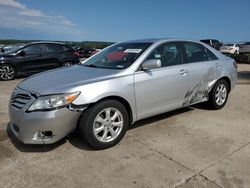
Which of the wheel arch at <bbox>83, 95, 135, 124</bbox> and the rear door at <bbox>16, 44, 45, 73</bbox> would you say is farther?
the rear door at <bbox>16, 44, 45, 73</bbox>

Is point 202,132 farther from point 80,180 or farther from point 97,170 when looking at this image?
point 80,180

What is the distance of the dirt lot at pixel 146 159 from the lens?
2730mm

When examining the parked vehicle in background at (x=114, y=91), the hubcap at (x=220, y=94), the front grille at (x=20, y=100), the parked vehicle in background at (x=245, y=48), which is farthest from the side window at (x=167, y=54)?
the parked vehicle in background at (x=245, y=48)

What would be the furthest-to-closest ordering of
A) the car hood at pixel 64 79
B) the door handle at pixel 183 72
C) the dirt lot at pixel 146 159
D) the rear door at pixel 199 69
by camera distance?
1. the rear door at pixel 199 69
2. the door handle at pixel 183 72
3. the car hood at pixel 64 79
4. the dirt lot at pixel 146 159

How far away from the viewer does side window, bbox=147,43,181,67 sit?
4086 millimetres

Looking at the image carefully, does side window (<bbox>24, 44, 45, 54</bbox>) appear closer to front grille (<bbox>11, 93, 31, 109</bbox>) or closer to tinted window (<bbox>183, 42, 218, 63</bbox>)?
front grille (<bbox>11, 93, 31, 109</bbox>)

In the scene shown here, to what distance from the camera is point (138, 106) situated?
3.71 meters

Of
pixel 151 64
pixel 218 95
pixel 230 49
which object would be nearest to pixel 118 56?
pixel 151 64

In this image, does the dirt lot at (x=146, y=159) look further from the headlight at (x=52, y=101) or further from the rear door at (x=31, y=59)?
the rear door at (x=31, y=59)

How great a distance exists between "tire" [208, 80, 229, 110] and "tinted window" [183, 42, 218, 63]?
563 mm

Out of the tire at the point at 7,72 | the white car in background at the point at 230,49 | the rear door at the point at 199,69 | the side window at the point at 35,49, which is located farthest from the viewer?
the white car in background at the point at 230,49

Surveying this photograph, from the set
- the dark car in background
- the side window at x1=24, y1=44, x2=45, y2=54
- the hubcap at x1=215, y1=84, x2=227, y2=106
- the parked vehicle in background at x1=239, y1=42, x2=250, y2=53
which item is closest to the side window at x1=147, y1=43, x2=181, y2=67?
the hubcap at x1=215, y1=84, x2=227, y2=106

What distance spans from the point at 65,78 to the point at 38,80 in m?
0.45

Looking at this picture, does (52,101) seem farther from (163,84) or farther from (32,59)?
(32,59)
